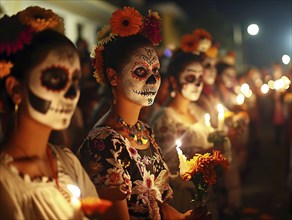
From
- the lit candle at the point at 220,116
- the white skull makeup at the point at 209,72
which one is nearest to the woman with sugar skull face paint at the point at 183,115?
the lit candle at the point at 220,116

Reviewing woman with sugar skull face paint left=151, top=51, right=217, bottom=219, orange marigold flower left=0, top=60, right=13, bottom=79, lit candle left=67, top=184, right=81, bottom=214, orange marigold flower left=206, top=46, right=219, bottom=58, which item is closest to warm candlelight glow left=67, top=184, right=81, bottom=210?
lit candle left=67, top=184, right=81, bottom=214

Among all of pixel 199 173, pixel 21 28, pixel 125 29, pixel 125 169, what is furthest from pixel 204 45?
pixel 21 28

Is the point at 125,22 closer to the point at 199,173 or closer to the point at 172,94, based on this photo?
the point at 199,173

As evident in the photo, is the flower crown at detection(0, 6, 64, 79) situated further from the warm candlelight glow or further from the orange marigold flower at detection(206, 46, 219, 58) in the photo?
the orange marigold flower at detection(206, 46, 219, 58)

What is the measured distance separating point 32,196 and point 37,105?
497 millimetres

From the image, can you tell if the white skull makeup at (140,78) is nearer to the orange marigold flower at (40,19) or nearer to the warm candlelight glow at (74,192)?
the orange marigold flower at (40,19)

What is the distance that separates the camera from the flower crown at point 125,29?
377 centimetres

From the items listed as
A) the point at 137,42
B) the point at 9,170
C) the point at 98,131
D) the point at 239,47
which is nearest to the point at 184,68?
the point at 137,42

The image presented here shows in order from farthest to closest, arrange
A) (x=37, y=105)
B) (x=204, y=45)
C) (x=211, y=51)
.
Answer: (x=211, y=51), (x=204, y=45), (x=37, y=105)

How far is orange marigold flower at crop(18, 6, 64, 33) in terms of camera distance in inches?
113

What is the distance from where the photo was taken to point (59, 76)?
9.29 ft

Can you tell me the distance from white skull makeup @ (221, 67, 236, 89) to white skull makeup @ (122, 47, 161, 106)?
5.32 metres

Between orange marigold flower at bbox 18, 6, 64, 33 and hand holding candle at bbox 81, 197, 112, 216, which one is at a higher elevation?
orange marigold flower at bbox 18, 6, 64, 33

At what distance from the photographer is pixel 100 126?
3.78 metres
